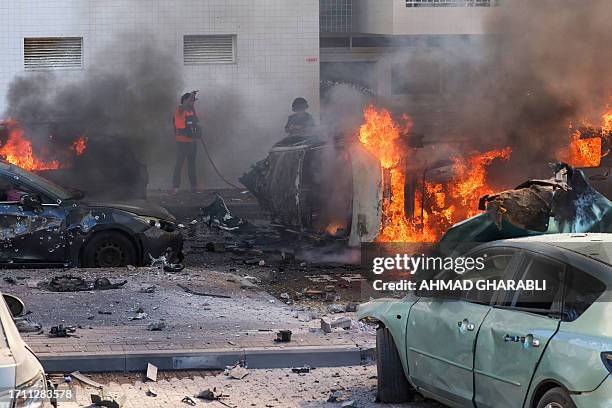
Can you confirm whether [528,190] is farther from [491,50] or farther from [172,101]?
[172,101]

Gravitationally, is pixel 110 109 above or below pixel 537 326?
above

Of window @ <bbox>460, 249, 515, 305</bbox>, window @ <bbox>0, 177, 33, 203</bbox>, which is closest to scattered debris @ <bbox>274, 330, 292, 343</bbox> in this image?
window @ <bbox>460, 249, 515, 305</bbox>

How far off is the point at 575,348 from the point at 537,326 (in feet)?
1.34

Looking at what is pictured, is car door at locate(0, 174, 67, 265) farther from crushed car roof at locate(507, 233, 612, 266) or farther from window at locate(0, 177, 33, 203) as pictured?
crushed car roof at locate(507, 233, 612, 266)

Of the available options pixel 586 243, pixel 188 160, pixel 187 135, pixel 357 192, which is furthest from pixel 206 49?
pixel 586 243

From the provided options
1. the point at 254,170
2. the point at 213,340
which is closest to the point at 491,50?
the point at 254,170

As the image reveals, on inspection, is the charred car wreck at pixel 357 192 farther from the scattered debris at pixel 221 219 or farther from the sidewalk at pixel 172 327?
the sidewalk at pixel 172 327

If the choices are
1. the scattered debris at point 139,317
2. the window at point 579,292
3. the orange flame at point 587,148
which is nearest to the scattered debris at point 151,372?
the scattered debris at point 139,317

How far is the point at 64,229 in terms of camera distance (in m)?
13.0

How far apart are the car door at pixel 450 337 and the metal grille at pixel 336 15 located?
20.8m

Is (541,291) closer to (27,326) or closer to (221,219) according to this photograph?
(27,326)

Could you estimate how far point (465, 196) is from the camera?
45.8 ft

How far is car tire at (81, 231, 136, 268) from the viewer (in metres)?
13.1

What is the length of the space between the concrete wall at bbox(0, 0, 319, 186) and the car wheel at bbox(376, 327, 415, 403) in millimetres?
16878
